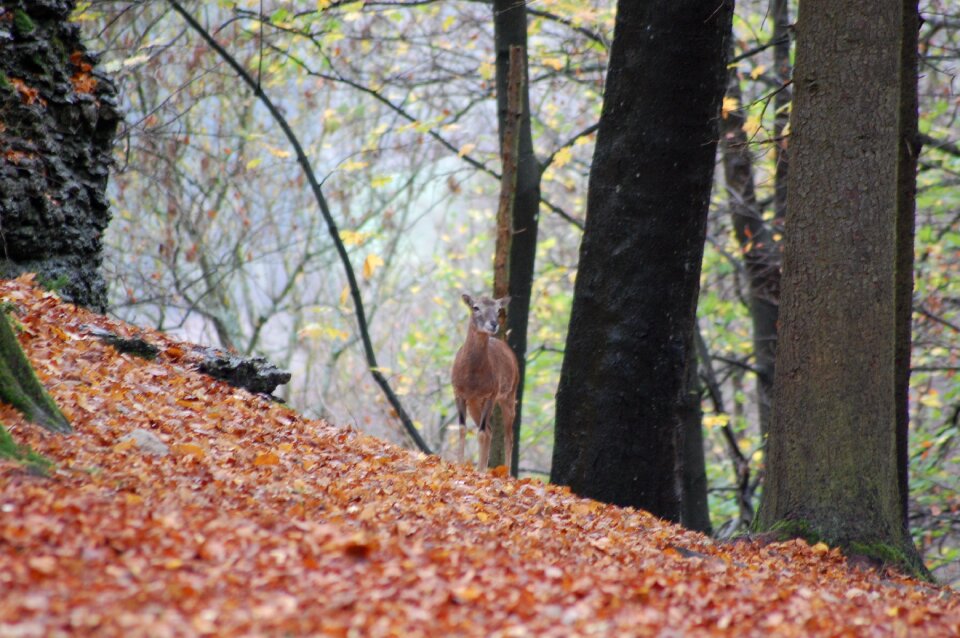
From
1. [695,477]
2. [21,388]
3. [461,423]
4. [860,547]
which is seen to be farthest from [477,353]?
[21,388]

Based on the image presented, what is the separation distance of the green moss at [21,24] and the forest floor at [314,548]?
7.79 ft

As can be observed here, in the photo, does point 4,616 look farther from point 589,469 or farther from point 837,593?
point 589,469

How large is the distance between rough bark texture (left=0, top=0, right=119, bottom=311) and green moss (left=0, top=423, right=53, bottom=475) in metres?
3.82

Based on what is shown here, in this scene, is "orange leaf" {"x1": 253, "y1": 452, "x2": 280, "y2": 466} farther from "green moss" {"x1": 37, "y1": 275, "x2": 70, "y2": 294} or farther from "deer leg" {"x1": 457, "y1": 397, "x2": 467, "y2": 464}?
"deer leg" {"x1": 457, "y1": 397, "x2": 467, "y2": 464}

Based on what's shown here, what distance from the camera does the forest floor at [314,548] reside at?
3801 millimetres

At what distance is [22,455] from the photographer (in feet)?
17.5

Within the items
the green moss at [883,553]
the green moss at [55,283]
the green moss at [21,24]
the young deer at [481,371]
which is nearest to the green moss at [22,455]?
the green moss at [55,283]

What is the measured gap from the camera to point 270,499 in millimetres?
5793

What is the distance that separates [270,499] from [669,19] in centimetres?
519

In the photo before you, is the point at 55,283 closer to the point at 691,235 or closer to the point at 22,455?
the point at 22,455

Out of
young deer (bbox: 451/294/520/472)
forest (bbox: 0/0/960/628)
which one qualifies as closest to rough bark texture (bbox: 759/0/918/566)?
forest (bbox: 0/0/960/628)

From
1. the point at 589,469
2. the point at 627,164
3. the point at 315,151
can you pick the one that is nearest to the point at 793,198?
the point at 627,164

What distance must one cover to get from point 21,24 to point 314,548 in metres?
6.66

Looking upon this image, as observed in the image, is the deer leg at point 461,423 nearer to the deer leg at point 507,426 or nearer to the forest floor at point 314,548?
the deer leg at point 507,426
